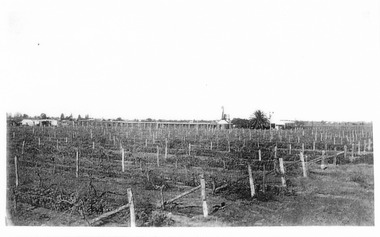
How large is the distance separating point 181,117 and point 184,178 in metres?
0.96

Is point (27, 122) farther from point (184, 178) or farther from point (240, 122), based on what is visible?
point (240, 122)

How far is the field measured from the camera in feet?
13.8

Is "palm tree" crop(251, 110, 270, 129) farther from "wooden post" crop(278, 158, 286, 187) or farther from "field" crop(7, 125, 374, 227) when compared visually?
"wooden post" crop(278, 158, 286, 187)

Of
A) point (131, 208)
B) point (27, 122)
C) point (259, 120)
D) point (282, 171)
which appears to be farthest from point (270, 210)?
point (27, 122)

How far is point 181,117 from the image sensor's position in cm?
496

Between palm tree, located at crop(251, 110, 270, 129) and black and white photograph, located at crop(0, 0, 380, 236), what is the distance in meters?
0.04

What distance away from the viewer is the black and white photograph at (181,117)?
4230 mm

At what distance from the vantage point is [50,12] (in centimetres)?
451

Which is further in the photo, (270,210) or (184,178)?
(184,178)

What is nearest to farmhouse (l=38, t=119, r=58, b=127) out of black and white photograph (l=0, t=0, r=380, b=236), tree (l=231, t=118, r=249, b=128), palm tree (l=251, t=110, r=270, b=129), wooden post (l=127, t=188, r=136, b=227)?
black and white photograph (l=0, t=0, r=380, b=236)
